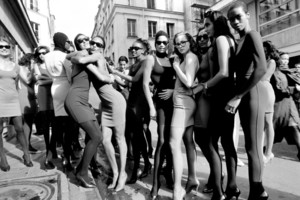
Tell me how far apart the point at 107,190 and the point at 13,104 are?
2.26m

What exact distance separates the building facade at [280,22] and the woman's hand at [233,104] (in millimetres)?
11138

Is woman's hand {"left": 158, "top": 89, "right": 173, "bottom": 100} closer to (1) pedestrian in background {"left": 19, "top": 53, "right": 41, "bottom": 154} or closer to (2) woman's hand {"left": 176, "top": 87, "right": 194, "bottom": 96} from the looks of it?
(2) woman's hand {"left": 176, "top": 87, "right": 194, "bottom": 96}

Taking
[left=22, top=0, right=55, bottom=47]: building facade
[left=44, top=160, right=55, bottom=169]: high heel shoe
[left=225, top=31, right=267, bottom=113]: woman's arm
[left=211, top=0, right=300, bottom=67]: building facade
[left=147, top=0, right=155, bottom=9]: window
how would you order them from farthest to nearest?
1. [left=147, top=0, right=155, bottom=9]: window
2. [left=22, top=0, right=55, bottom=47]: building facade
3. [left=211, top=0, right=300, bottom=67]: building facade
4. [left=44, top=160, right=55, bottom=169]: high heel shoe
5. [left=225, top=31, right=267, bottom=113]: woman's arm

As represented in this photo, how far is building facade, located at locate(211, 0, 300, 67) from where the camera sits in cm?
1115

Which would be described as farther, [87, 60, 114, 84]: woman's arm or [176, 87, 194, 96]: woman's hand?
[87, 60, 114, 84]: woman's arm

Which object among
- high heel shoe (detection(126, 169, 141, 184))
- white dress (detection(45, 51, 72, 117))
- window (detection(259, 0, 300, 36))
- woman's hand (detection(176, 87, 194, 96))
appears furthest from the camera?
window (detection(259, 0, 300, 36))

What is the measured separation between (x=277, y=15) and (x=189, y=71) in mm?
12163

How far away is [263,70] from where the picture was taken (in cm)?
212

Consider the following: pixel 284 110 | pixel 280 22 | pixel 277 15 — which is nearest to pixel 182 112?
pixel 284 110

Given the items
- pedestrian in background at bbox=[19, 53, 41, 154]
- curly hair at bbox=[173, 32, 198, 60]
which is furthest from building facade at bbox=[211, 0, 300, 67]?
pedestrian in background at bbox=[19, 53, 41, 154]

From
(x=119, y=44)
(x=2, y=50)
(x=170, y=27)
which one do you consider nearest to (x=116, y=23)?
(x=119, y=44)

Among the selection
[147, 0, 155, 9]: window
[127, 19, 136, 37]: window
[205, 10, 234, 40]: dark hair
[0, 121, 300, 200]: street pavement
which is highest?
[147, 0, 155, 9]: window

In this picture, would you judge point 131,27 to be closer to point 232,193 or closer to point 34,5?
point 34,5

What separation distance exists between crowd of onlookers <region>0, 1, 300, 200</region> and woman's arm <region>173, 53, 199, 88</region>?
1 centimetres
